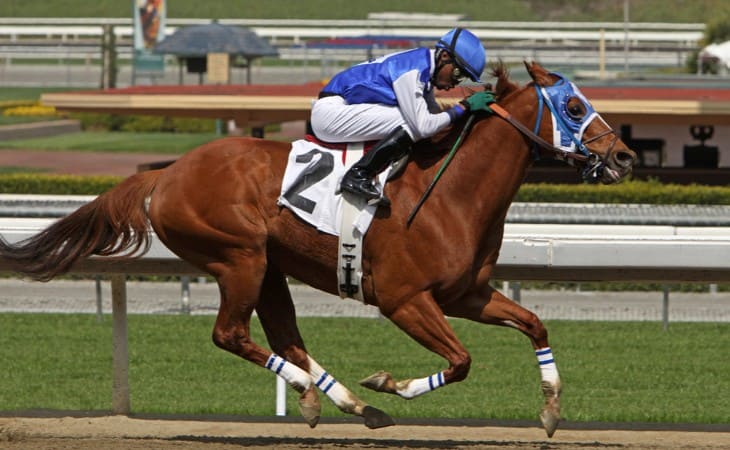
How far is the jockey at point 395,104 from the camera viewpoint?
221 inches

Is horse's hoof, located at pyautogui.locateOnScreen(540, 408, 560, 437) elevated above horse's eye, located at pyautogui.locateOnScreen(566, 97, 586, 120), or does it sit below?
below

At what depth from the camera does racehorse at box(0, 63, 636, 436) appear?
5.57 meters

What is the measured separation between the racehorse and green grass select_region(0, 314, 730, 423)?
1.63 meters

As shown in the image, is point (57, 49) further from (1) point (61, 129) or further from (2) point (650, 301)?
(2) point (650, 301)

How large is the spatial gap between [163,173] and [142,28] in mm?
34369

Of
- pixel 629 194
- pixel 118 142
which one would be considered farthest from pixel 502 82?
pixel 118 142

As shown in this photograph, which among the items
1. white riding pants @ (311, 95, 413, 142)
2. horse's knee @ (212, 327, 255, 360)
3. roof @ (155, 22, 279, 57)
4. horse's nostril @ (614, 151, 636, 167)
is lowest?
roof @ (155, 22, 279, 57)

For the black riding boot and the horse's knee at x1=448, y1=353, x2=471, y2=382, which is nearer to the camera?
the horse's knee at x1=448, y1=353, x2=471, y2=382

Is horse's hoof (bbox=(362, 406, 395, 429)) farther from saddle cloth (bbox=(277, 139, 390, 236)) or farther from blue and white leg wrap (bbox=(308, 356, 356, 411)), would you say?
saddle cloth (bbox=(277, 139, 390, 236))

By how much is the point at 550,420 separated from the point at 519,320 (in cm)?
42

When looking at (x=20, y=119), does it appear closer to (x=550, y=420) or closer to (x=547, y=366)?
(x=547, y=366)

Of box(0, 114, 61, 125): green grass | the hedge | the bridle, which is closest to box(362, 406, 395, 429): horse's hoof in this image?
the bridle

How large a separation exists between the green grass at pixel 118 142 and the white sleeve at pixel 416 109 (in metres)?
23.0

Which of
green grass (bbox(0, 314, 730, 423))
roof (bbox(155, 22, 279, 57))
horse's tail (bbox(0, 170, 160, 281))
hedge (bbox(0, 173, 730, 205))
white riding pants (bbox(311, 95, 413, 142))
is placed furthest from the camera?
roof (bbox(155, 22, 279, 57))
